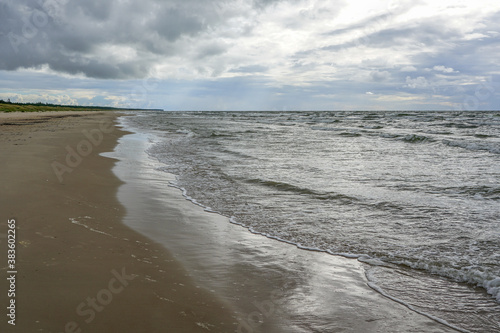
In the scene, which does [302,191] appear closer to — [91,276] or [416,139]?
[91,276]

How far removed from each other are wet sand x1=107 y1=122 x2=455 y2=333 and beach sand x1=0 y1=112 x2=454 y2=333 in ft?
0.04

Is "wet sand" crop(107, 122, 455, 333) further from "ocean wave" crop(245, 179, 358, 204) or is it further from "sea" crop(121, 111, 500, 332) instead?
"ocean wave" crop(245, 179, 358, 204)

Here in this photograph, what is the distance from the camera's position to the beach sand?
3.03m

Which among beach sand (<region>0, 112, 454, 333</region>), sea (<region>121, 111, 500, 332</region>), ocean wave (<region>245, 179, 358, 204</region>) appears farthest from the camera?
ocean wave (<region>245, 179, 358, 204</region>)

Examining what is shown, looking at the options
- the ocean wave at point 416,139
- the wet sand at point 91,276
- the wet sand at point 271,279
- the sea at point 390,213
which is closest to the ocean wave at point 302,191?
the sea at point 390,213

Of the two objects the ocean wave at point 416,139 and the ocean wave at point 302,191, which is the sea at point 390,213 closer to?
the ocean wave at point 302,191

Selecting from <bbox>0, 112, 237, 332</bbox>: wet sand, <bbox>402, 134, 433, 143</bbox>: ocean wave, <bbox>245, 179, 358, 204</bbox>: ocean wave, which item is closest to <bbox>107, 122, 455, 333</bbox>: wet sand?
<bbox>0, 112, 237, 332</bbox>: wet sand

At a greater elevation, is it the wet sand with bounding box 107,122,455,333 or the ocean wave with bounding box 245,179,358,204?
the ocean wave with bounding box 245,179,358,204

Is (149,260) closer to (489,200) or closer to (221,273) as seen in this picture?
(221,273)

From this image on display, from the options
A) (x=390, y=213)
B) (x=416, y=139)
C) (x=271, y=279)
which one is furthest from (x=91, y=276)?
(x=416, y=139)

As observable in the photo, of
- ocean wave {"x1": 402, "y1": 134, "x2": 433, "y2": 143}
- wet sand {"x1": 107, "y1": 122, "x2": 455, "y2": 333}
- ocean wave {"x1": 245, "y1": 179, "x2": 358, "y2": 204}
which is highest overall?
ocean wave {"x1": 402, "y1": 134, "x2": 433, "y2": 143}

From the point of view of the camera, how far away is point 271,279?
4.01m

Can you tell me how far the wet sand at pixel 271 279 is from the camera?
125 inches

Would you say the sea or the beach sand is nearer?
the beach sand
